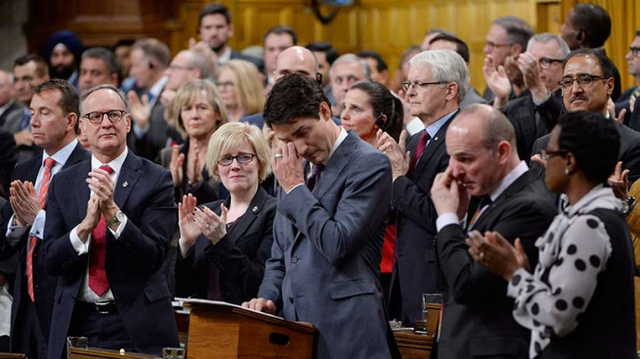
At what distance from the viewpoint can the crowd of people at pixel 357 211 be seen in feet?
10.9

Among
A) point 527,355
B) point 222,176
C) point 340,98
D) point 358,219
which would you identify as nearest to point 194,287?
point 222,176

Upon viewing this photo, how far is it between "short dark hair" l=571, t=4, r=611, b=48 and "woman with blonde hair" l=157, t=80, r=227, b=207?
1970mm

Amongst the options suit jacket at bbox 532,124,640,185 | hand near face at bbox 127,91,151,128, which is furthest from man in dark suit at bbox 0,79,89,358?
hand near face at bbox 127,91,151,128

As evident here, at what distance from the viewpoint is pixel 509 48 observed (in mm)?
6844

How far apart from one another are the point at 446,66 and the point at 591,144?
1.82 metres

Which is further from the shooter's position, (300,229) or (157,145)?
(157,145)

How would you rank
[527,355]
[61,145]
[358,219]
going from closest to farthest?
[527,355] < [358,219] < [61,145]

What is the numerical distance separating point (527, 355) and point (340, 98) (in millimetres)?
4087

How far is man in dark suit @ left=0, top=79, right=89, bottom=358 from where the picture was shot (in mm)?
5156

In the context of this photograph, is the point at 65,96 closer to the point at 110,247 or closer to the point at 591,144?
the point at 110,247

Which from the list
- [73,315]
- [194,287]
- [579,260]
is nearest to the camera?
[579,260]

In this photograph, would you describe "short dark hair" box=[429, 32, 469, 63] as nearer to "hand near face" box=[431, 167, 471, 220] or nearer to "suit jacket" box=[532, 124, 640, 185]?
"suit jacket" box=[532, 124, 640, 185]

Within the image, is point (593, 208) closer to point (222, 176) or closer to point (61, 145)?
point (222, 176)

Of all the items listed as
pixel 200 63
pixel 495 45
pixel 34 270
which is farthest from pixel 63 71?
pixel 34 270
